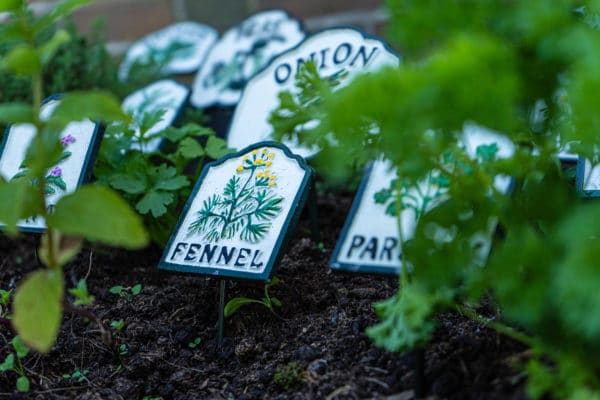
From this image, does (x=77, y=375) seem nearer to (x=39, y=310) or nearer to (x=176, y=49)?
(x=39, y=310)

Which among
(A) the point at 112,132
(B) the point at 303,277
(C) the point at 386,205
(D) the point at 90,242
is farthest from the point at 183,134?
(C) the point at 386,205

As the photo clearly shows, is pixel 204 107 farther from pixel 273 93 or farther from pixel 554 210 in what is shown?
pixel 554 210

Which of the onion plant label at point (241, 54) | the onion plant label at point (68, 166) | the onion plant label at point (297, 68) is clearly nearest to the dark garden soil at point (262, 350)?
the onion plant label at point (68, 166)

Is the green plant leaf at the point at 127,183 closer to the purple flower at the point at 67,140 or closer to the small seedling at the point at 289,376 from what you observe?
the purple flower at the point at 67,140

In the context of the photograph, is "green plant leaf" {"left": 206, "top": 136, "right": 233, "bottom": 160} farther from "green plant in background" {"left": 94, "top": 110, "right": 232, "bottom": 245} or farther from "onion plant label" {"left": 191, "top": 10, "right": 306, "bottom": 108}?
"onion plant label" {"left": 191, "top": 10, "right": 306, "bottom": 108}

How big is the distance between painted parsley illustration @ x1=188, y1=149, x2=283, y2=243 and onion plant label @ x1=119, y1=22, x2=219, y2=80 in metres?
1.10

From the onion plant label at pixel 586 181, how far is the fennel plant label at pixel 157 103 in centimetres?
96

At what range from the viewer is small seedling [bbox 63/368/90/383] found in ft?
4.22

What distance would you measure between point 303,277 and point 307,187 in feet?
0.93

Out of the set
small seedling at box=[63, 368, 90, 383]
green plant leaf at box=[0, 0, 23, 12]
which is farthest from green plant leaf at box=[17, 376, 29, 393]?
green plant leaf at box=[0, 0, 23, 12]

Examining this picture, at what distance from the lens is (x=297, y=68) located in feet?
5.72

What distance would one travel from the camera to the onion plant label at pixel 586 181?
1237mm

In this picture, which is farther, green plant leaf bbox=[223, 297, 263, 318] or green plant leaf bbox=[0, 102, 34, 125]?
green plant leaf bbox=[223, 297, 263, 318]

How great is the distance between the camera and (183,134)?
1.72 metres
